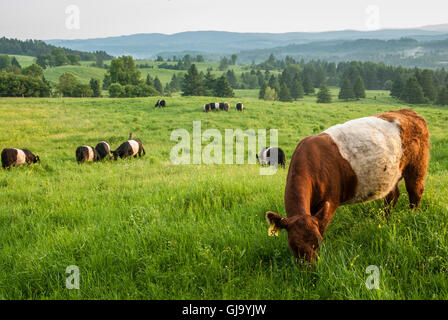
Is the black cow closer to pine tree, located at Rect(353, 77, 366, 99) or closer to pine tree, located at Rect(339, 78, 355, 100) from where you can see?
pine tree, located at Rect(353, 77, 366, 99)

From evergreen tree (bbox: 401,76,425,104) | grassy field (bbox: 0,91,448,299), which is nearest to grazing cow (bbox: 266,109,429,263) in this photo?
grassy field (bbox: 0,91,448,299)

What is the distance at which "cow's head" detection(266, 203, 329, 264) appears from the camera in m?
2.92

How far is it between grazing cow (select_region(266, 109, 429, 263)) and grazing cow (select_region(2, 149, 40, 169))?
12.3 metres

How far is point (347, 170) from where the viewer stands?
151 inches

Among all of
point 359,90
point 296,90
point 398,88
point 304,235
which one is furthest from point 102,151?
point 296,90

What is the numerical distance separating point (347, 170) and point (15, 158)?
13.1 m

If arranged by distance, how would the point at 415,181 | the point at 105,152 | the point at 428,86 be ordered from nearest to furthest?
1. the point at 415,181
2. the point at 105,152
3. the point at 428,86

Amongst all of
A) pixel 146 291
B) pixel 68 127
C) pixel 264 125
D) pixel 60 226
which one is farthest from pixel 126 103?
pixel 146 291

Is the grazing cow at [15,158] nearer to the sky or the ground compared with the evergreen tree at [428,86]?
nearer to the ground

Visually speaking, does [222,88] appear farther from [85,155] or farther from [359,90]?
[85,155]

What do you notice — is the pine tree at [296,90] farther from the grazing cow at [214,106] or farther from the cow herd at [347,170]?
the cow herd at [347,170]

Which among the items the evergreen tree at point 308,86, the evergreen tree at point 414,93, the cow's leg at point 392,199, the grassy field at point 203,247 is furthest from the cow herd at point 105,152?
the evergreen tree at point 308,86

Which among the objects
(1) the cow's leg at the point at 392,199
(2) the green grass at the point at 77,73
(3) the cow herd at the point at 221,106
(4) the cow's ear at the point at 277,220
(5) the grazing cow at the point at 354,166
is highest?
(2) the green grass at the point at 77,73

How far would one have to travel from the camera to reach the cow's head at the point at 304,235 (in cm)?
292
